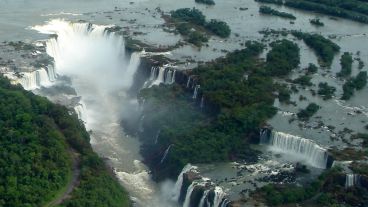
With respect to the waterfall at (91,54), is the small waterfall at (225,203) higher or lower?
lower

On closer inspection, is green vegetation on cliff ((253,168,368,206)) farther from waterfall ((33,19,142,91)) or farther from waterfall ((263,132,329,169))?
waterfall ((33,19,142,91))

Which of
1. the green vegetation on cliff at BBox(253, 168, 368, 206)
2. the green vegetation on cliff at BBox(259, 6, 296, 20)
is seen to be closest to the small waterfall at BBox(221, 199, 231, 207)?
the green vegetation on cliff at BBox(253, 168, 368, 206)

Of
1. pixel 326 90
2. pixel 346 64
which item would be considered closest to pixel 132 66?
pixel 326 90

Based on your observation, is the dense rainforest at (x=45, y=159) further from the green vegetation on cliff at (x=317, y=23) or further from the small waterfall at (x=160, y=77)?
the green vegetation on cliff at (x=317, y=23)

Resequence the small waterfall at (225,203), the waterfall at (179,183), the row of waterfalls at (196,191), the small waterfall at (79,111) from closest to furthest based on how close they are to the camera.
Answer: the small waterfall at (225,203), the row of waterfalls at (196,191), the waterfall at (179,183), the small waterfall at (79,111)

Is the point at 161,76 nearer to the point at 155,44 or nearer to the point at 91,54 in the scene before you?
the point at 155,44

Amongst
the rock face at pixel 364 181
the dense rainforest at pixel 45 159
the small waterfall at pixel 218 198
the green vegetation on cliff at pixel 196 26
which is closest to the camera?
the dense rainforest at pixel 45 159

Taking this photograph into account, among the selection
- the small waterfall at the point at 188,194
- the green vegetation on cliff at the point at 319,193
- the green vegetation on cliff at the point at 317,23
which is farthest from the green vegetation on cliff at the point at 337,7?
the small waterfall at the point at 188,194

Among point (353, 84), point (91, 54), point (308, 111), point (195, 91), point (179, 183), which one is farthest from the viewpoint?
point (91, 54)
